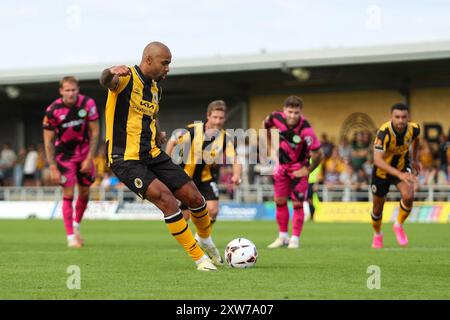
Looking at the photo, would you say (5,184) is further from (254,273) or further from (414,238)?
(254,273)

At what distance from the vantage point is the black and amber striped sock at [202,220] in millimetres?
10352

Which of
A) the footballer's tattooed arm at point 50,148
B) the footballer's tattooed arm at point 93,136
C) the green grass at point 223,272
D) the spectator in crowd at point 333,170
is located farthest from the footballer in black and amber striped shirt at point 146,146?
the spectator in crowd at point 333,170

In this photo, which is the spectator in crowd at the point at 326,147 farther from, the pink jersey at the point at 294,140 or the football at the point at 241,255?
the football at the point at 241,255

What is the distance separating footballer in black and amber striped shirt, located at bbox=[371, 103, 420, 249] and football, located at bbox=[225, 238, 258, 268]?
4149 mm

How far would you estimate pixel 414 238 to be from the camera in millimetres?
Result: 17297

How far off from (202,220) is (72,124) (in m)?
4.63

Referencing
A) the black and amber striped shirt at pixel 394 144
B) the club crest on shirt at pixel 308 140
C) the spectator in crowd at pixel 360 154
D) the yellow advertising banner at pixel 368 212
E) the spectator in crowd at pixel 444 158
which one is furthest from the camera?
the spectator in crowd at pixel 360 154

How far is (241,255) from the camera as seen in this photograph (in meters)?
10.1

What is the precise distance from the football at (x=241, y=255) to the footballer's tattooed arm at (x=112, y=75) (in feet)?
7.48

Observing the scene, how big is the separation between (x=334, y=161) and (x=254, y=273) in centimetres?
2147

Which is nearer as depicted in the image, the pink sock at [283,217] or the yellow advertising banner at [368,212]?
the pink sock at [283,217]

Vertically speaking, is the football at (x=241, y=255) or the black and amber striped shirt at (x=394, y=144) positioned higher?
the black and amber striped shirt at (x=394, y=144)

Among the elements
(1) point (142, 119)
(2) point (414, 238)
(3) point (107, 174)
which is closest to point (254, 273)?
(1) point (142, 119)

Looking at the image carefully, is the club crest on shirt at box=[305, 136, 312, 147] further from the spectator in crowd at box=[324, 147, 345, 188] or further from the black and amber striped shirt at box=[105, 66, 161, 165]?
the spectator in crowd at box=[324, 147, 345, 188]
